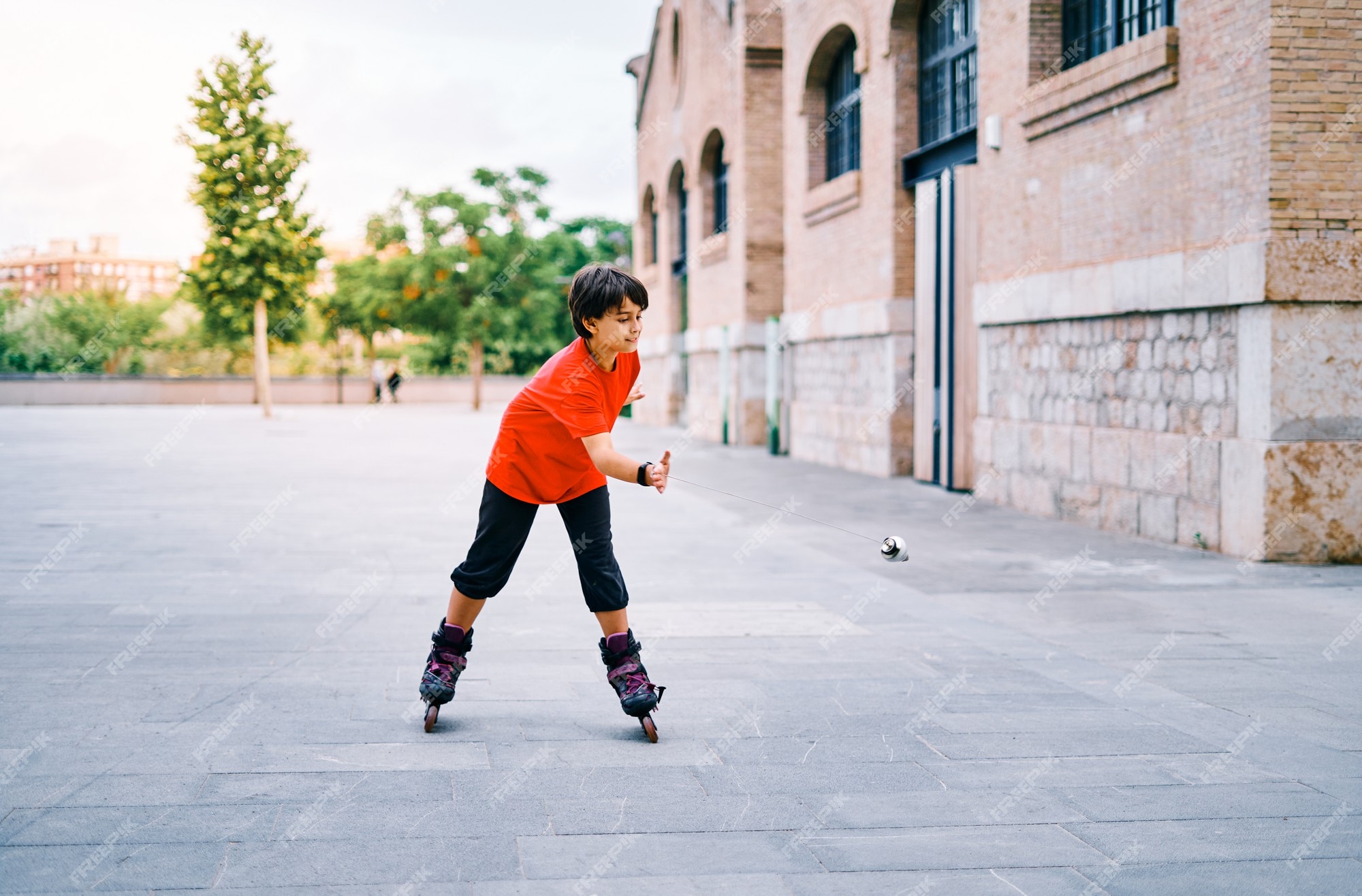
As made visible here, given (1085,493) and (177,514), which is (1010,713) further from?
(177,514)

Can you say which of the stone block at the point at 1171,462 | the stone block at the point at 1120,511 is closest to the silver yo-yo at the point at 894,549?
the stone block at the point at 1171,462

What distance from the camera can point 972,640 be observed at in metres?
5.90

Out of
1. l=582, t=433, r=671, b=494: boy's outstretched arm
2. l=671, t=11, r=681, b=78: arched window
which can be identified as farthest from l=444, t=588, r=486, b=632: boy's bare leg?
l=671, t=11, r=681, b=78: arched window

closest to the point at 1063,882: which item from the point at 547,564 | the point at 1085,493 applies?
the point at 547,564

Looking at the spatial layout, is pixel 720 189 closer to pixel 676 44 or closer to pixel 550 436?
pixel 676 44

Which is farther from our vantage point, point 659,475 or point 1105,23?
point 1105,23

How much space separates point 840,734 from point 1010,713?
73 centimetres

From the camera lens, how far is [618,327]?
4.03 metres
